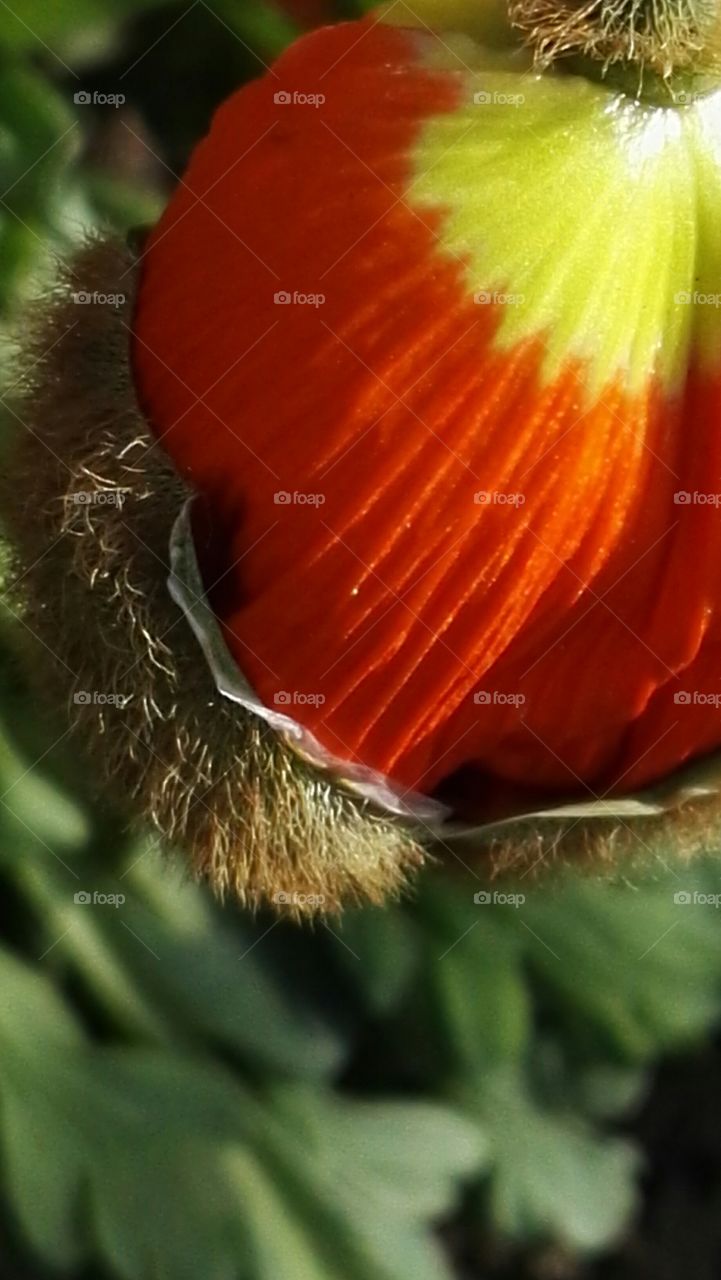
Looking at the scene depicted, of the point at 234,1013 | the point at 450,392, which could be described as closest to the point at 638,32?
the point at 450,392

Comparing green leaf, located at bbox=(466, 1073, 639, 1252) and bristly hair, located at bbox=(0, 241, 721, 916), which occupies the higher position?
bristly hair, located at bbox=(0, 241, 721, 916)

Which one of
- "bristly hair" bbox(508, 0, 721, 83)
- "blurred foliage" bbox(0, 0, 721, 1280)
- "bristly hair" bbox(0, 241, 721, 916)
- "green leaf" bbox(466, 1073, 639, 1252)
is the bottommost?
"green leaf" bbox(466, 1073, 639, 1252)

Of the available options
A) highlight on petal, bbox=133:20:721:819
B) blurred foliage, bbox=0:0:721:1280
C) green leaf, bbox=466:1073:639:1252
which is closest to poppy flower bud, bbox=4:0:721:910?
highlight on petal, bbox=133:20:721:819

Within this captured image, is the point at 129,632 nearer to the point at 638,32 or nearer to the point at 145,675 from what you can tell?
the point at 145,675

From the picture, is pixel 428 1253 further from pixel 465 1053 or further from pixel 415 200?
pixel 415 200

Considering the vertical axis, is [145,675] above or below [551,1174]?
above

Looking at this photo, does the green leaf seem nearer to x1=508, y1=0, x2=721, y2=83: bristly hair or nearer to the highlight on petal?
the highlight on petal
